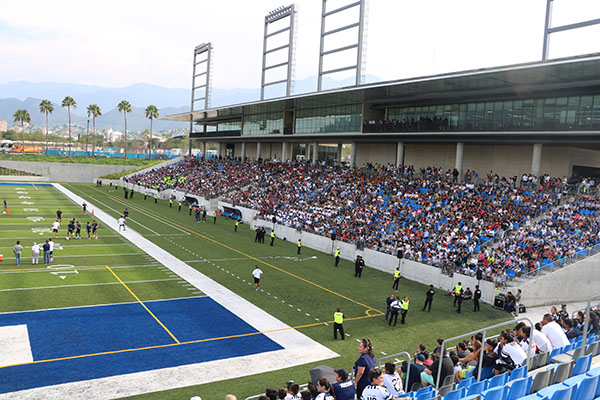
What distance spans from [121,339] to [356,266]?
551 inches

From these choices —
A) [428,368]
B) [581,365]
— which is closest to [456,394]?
[428,368]

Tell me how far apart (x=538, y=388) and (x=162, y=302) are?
14.5m

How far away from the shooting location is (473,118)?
3691cm

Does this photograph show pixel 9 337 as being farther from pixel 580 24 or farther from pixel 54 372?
pixel 580 24

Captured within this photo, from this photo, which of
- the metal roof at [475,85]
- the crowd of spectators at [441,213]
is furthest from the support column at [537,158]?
the metal roof at [475,85]

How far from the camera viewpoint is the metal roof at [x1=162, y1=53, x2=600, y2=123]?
86.8ft

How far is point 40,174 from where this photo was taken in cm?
8369

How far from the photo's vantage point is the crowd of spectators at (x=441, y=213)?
78.7 feet

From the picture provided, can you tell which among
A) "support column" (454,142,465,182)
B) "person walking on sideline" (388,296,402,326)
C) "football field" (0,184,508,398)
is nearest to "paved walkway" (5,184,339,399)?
"football field" (0,184,508,398)

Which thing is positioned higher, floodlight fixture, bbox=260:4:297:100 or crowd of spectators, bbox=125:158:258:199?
floodlight fixture, bbox=260:4:297:100

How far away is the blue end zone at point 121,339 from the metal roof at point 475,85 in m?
22.2

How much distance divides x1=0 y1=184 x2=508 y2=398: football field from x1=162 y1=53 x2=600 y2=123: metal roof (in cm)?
1452

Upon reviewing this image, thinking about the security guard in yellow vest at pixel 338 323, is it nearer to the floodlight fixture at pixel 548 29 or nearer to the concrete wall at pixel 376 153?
the floodlight fixture at pixel 548 29

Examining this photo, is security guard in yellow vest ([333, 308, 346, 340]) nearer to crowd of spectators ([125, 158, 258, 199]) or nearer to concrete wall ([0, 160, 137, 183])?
crowd of spectators ([125, 158, 258, 199])
